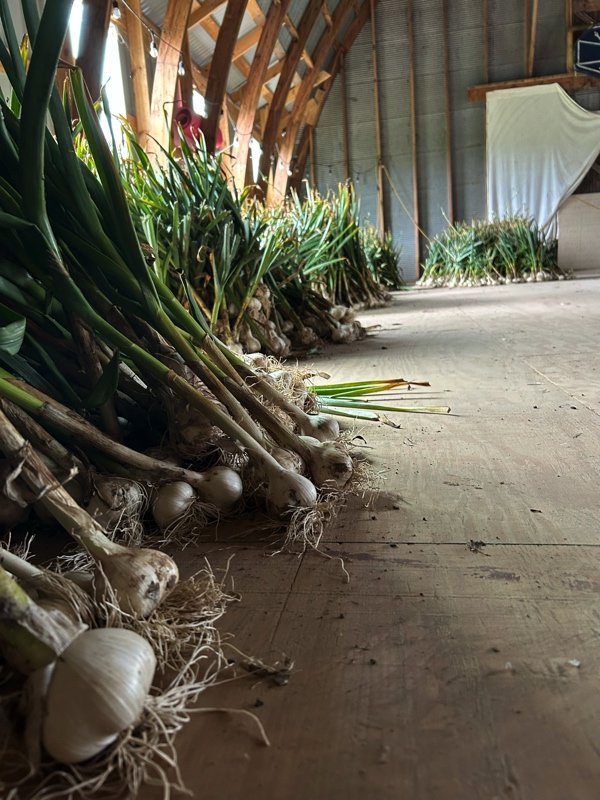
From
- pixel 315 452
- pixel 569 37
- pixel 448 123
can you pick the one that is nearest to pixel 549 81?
pixel 569 37

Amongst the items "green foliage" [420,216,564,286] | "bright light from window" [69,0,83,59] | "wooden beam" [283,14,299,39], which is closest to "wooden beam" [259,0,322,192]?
"wooden beam" [283,14,299,39]

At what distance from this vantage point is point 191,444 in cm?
107

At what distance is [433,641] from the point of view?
636 millimetres

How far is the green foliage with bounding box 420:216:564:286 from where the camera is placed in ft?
27.4

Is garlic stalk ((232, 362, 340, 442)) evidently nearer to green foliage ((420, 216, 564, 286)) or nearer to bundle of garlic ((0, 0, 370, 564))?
bundle of garlic ((0, 0, 370, 564))

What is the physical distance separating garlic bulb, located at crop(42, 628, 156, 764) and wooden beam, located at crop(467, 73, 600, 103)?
42.0 feet

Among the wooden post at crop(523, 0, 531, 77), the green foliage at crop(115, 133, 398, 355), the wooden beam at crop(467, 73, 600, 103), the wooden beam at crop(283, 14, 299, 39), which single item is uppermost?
the wooden post at crop(523, 0, 531, 77)

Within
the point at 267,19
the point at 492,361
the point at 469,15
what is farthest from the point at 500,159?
the point at 492,361

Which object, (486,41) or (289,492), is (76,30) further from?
(486,41)

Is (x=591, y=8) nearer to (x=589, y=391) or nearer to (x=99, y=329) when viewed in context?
(x=589, y=391)

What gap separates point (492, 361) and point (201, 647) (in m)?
1.93

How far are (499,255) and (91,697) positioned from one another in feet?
28.9

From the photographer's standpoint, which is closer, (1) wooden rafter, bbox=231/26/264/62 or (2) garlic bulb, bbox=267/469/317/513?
(2) garlic bulb, bbox=267/469/317/513

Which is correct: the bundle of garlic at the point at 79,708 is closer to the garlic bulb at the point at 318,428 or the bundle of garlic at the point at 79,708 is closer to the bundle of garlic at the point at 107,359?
the bundle of garlic at the point at 107,359
